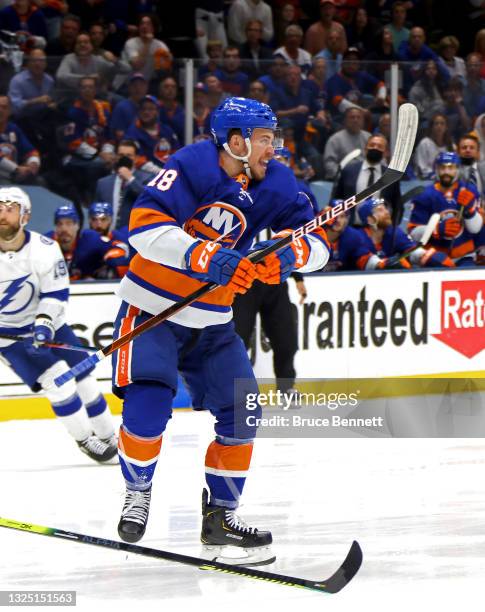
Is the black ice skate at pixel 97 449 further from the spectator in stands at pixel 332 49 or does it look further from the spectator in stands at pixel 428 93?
the spectator in stands at pixel 332 49

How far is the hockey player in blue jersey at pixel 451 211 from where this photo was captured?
692 cm

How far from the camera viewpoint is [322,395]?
6367mm

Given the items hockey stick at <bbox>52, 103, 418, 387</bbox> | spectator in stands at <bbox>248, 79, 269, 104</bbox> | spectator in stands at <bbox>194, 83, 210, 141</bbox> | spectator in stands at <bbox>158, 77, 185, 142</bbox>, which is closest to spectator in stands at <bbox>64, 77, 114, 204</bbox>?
spectator in stands at <bbox>158, 77, 185, 142</bbox>

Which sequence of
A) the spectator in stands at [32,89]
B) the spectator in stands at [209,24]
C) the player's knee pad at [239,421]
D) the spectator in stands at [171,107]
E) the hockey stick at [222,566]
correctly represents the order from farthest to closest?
the spectator in stands at [209,24]
the spectator in stands at [171,107]
the spectator in stands at [32,89]
the player's knee pad at [239,421]
the hockey stick at [222,566]

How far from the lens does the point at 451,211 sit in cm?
694

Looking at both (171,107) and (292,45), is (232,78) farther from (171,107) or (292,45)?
(292,45)

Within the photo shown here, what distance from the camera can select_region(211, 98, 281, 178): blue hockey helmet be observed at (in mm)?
3523

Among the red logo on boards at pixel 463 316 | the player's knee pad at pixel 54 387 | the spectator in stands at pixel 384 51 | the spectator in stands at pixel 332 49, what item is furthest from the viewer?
the spectator in stands at pixel 384 51

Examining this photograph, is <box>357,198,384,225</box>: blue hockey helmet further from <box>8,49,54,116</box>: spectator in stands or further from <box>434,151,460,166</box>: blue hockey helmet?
<box>8,49,54,116</box>: spectator in stands

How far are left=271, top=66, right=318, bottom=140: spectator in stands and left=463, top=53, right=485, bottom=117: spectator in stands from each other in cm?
94

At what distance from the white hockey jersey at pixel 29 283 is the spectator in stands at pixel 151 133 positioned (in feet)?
4.55

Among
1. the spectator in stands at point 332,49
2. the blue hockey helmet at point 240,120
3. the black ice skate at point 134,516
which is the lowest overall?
the spectator in stands at point 332,49

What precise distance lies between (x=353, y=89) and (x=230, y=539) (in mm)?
3634

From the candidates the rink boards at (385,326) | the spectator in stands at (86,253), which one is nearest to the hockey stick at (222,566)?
the rink boards at (385,326)
